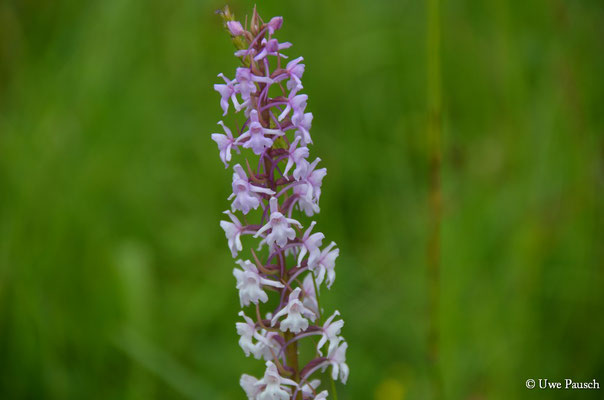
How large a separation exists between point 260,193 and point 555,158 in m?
3.02

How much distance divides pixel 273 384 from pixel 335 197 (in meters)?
2.64

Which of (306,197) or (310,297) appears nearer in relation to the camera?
(306,197)

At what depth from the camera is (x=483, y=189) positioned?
3.75 m

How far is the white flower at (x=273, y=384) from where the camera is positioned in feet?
5.12

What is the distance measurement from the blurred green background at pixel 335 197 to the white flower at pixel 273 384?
3.93ft

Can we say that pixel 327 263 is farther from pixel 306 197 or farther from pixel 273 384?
pixel 273 384

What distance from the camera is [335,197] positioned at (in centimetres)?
416

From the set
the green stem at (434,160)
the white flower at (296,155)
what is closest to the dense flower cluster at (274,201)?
the white flower at (296,155)

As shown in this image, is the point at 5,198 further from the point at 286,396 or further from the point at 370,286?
the point at 286,396

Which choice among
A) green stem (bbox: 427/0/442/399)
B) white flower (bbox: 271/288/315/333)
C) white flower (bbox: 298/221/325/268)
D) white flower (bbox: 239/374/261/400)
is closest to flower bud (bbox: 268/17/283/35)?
white flower (bbox: 298/221/325/268)

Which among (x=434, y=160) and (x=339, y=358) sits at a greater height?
(x=434, y=160)

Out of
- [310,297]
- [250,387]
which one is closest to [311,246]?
[310,297]

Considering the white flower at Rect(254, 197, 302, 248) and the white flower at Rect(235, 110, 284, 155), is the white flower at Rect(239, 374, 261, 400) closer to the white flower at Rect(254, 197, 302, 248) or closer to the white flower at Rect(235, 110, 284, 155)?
the white flower at Rect(254, 197, 302, 248)

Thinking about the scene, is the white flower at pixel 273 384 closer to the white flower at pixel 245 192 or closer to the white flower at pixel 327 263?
the white flower at pixel 327 263
